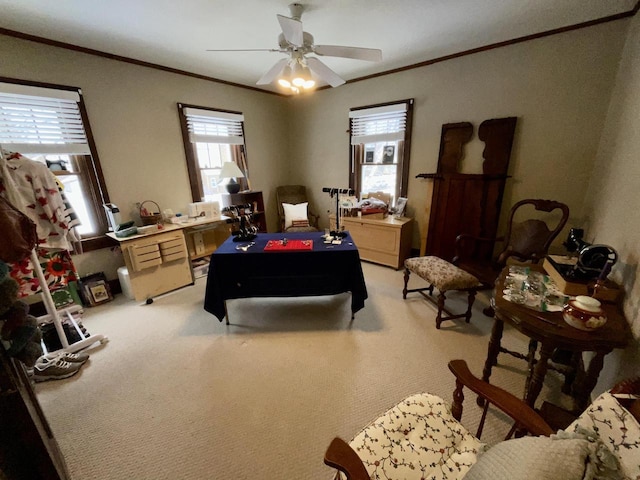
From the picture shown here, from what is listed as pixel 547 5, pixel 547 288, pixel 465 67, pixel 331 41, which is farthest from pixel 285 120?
pixel 547 288

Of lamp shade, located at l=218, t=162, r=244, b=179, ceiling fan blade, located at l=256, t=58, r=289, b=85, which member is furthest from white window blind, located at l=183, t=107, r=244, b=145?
ceiling fan blade, located at l=256, t=58, r=289, b=85

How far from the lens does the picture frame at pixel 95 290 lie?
2684mm

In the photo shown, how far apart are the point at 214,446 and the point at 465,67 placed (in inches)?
161

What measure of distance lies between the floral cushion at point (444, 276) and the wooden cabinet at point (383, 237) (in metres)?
0.89

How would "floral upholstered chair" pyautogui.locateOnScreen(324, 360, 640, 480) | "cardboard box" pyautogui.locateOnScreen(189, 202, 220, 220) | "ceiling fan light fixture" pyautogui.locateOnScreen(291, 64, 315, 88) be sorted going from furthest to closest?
"cardboard box" pyautogui.locateOnScreen(189, 202, 220, 220) → "ceiling fan light fixture" pyautogui.locateOnScreen(291, 64, 315, 88) → "floral upholstered chair" pyautogui.locateOnScreen(324, 360, 640, 480)

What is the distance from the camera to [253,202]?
13.3 feet

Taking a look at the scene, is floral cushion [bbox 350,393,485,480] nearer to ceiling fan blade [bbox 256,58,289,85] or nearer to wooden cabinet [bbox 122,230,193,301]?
ceiling fan blade [bbox 256,58,289,85]

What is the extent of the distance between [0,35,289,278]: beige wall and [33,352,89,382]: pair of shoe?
122 centimetres

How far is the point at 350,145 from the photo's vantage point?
3.89 meters

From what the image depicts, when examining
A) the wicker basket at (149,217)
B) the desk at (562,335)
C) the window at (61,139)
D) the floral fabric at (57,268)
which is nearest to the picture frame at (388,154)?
the desk at (562,335)

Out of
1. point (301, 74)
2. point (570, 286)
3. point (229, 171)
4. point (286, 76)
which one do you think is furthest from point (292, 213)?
point (570, 286)

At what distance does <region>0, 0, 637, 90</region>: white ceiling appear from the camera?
188 centimetres

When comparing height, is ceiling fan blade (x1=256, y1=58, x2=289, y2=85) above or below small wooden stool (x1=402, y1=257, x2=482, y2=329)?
above

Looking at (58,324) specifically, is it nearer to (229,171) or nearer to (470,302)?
(229,171)
